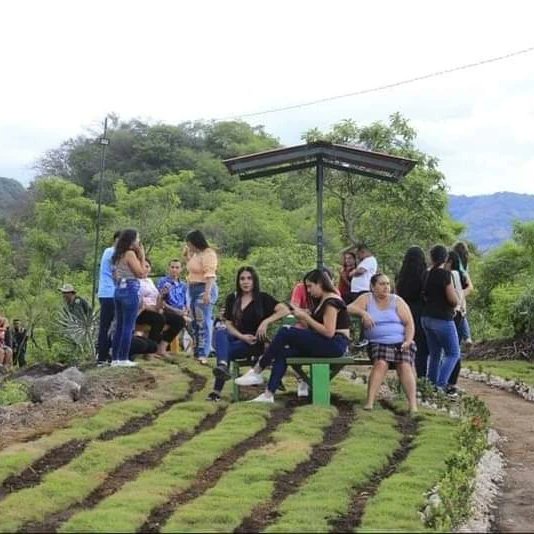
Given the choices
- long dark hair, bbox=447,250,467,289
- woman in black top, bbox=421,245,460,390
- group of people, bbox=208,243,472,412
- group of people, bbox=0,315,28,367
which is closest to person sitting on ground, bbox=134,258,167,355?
group of people, bbox=208,243,472,412

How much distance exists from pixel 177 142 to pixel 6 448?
58.1 meters

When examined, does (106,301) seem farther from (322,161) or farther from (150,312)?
(322,161)

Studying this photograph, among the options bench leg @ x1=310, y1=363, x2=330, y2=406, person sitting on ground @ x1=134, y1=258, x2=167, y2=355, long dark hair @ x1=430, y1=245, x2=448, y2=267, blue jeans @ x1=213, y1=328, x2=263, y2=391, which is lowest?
bench leg @ x1=310, y1=363, x2=330, y2=406

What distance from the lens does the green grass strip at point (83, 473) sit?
588 cm

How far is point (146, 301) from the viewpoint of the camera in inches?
499

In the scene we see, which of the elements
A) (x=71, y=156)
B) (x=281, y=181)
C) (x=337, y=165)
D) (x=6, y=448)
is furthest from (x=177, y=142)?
(x=6, y=448)

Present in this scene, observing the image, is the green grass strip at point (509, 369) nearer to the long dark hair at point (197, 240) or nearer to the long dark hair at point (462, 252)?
the long dark hair at point (462, 252)

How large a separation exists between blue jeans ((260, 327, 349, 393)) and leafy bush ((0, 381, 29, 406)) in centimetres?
248

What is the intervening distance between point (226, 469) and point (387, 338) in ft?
9.34

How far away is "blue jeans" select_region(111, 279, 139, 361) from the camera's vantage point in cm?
1072

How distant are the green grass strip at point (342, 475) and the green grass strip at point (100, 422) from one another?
189 centimetres

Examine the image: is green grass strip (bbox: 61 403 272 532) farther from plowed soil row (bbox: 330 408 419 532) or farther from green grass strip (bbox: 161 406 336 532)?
plowed soil row (bbox: 330 408 419 532)

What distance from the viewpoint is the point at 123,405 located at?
9.30 metres

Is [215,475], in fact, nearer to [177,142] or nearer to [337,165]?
[337,165]
